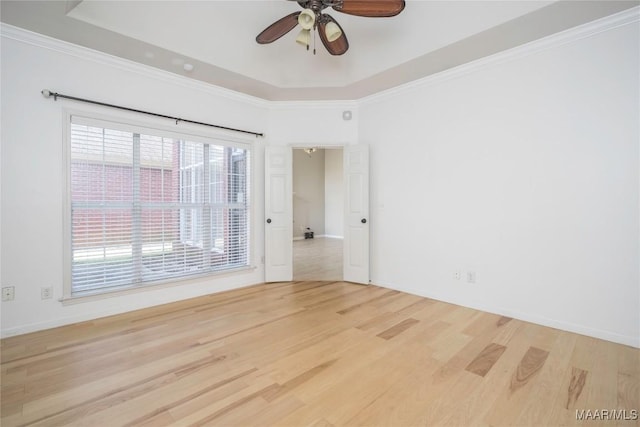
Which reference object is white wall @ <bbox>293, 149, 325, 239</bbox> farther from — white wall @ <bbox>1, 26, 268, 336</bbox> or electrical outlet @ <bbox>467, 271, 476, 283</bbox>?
electrical outlet @ <bbox>467, 271, 476, 283</bbox>

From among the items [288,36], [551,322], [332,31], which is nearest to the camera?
[332,31]

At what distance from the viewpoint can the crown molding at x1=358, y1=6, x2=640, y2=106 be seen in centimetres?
250

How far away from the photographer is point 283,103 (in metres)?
4.55

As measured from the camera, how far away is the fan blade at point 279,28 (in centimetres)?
247

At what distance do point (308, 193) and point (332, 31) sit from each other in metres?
7.38

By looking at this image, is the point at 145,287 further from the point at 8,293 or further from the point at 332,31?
the point at 332,31

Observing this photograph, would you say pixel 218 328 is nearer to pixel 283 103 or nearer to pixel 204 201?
pixel 204 201

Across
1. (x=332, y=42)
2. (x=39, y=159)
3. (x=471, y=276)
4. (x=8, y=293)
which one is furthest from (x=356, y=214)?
(x=8, y=293)

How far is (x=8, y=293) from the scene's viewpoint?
2.66 metres

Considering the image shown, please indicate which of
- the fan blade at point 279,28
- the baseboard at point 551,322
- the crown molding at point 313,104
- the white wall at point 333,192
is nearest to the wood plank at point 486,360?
the baseboard at point 551,322

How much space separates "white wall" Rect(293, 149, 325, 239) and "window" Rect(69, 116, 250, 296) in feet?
16.5

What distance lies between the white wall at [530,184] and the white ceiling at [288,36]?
0.35 metres

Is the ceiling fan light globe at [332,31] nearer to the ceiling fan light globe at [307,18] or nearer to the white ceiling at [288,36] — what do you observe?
the ceiling fan light globe at [307,18]

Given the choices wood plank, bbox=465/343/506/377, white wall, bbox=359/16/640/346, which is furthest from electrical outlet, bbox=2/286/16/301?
white wall, bbox=359/16/640/346
